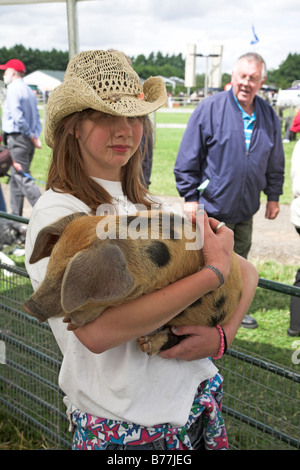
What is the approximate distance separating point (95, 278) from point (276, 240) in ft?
23.4

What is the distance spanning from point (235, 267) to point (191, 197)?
11.9ft

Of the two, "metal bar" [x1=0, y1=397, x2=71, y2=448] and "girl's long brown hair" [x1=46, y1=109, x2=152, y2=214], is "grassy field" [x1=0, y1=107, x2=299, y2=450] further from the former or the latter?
"girl's long brown hair" [x1=46, y1=109, x2=152, y2=214]

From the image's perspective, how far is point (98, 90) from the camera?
190 cm

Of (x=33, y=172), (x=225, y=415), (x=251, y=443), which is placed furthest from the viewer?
(x=33, y=172)

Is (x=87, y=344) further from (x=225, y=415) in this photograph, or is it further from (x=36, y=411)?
(x=36, y=411)

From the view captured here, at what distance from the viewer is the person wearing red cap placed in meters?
8.33

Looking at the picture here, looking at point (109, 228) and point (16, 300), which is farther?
point (16, 300)

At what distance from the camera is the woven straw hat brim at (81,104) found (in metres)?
1.80

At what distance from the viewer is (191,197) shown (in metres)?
5.56

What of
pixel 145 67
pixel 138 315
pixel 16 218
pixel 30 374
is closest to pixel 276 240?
pixel 30 374

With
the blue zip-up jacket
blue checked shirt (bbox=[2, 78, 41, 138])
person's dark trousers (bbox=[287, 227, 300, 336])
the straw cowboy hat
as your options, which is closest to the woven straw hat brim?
the straw cowboy hat

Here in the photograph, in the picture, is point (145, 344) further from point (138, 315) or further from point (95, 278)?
point (95, 278)

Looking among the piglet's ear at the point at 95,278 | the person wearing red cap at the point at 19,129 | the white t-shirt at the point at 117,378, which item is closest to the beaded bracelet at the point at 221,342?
the white t-shirt at the point at 117,378
